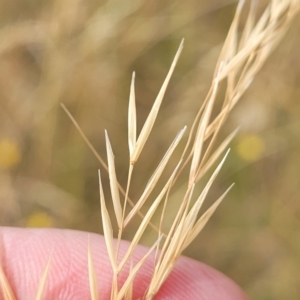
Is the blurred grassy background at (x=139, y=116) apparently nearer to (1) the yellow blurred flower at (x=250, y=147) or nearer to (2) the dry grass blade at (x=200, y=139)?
(1) the yellow blurred flower at (x=250, y=147)

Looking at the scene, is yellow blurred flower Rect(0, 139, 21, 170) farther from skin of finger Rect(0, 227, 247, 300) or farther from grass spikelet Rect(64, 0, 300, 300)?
grass spikelet Rect(64, 0, 300, 300)

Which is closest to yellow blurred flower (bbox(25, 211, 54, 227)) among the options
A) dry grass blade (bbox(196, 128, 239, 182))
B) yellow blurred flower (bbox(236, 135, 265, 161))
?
yellow blurred flower (bbox(236, 135, 265, 161))

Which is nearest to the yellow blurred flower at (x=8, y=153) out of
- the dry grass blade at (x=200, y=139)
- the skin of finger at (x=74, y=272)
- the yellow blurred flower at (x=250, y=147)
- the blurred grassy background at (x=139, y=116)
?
the blurred grassy background at (x=139, y=116)

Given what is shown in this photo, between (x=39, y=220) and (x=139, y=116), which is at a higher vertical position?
(x=139, y=116)

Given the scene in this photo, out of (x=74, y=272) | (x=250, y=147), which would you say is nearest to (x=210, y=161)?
(x=74, y=272)

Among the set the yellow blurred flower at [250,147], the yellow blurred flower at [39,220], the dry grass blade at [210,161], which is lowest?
the yellow blurred flower at [39,220]

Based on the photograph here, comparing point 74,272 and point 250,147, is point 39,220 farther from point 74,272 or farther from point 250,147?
point 250,147
